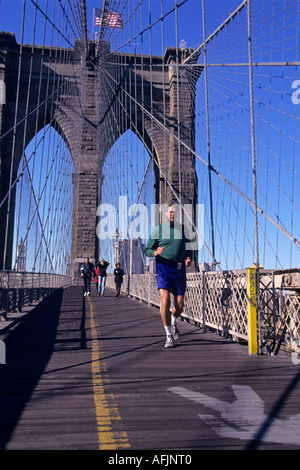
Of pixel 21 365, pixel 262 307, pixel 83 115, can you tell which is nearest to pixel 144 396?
pixel 21 365

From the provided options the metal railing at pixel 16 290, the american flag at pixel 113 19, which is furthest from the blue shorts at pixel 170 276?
the american flag at pixel 113 19

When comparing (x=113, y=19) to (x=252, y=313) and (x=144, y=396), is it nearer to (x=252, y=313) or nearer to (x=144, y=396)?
(x=252, y=313)

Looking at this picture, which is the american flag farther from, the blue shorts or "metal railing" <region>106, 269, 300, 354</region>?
the blue shorts

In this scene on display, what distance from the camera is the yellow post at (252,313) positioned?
4.31 meters

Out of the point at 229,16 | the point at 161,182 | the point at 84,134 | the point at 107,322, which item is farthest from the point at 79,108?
the point at 107,322

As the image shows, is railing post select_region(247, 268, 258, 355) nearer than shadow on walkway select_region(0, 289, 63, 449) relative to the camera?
No

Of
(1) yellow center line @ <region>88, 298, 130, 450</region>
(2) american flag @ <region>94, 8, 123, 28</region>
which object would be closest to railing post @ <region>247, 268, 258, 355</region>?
(1) yellow center line @ <region>88, 298, 130, 450</region>

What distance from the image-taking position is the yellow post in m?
4.31

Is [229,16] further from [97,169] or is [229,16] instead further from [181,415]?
[97,169]

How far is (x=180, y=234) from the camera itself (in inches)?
195

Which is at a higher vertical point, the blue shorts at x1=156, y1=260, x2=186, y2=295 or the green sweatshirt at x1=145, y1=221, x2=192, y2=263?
the green sweatshirt at x1=145, y1=221, x2=192, y2=263

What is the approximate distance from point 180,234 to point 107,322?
2702mm

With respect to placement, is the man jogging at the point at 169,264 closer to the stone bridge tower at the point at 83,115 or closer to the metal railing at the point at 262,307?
the metal railing at the point at 262,307

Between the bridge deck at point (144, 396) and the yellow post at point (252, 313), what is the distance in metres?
0.16
